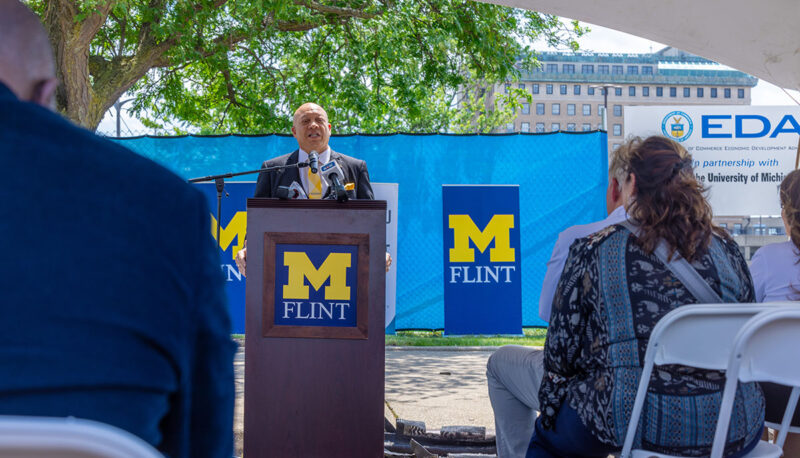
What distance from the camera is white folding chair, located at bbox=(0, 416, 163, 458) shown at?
28.7 inches

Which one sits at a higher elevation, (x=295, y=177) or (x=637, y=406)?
(x=295, y=177)

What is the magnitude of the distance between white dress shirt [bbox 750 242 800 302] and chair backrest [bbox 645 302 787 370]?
144 cm

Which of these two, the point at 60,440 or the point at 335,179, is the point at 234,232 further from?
the point at 60,440

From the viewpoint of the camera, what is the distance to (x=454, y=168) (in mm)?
8188

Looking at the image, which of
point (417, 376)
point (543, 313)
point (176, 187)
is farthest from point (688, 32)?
point (176, 187)

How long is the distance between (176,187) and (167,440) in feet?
1.30

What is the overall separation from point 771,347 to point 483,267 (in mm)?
5842

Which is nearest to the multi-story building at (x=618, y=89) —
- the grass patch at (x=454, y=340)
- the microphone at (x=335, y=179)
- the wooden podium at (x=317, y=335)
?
the grass patch at (x=454, y=340)

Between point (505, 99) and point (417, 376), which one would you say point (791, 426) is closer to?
point (417, 376)

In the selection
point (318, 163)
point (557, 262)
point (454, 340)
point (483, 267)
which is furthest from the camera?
point (454, 340)

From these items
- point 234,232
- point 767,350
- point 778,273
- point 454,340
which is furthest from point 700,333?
point 454,340

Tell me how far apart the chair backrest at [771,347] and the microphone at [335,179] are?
1.87 m

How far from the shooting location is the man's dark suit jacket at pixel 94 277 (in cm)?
92

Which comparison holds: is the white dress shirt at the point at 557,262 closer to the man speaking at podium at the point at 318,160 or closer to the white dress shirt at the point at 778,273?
the white dress shirt at the point at 778,273
